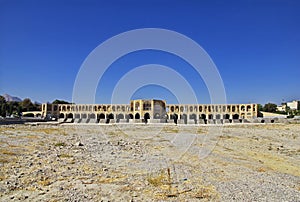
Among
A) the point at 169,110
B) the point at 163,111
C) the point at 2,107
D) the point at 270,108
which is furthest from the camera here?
the point at 270,108

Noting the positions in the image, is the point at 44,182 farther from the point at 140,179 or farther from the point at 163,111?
the point at 163,111

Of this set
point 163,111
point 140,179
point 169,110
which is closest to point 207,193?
point 140,179

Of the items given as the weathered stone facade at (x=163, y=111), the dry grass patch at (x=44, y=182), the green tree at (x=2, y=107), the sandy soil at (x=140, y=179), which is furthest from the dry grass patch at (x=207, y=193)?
the green tree at (x=2, y=107)

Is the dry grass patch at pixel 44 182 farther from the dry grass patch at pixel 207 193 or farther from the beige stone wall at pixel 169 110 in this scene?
the beige stone wall at pixel 169 110

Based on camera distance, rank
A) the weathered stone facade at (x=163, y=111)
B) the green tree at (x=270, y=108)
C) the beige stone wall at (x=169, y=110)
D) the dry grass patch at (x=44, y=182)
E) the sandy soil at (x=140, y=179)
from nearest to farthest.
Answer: the sandy soil at (x=140, y=179) → the dry grass patch at (x=44, y=182) → the weathered stone facade at (x=163, y=111) → the beige stone wall at (x=169, y=110) → the green tree at (x=270, y=108)

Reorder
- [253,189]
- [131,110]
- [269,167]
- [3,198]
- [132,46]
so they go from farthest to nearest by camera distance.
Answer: [131,110], [132,46], [269,167], [253,189], [3,198]

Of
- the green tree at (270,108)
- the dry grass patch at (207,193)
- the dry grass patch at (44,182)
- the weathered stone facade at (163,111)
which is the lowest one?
the dry grass patch at (207,193)

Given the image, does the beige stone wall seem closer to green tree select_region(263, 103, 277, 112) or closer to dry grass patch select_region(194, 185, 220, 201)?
green tree select_region(263, 103, 277, 112)

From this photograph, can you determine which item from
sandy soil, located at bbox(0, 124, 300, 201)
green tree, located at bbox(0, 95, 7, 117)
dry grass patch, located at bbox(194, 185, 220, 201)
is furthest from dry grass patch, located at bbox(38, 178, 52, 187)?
green tree, located at bbox(0, 95, 7, 117)

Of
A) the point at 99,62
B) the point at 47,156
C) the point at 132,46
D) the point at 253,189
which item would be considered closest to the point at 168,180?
the point at 253,189

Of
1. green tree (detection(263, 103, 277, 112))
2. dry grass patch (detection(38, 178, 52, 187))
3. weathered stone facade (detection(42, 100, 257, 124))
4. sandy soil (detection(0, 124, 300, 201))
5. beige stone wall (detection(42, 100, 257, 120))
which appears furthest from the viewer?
green tree (detection(263, 103, 277, 112))

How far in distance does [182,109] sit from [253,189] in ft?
249

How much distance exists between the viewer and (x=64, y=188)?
6.57 meters

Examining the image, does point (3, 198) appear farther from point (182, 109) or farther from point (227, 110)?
point (227, 110)
